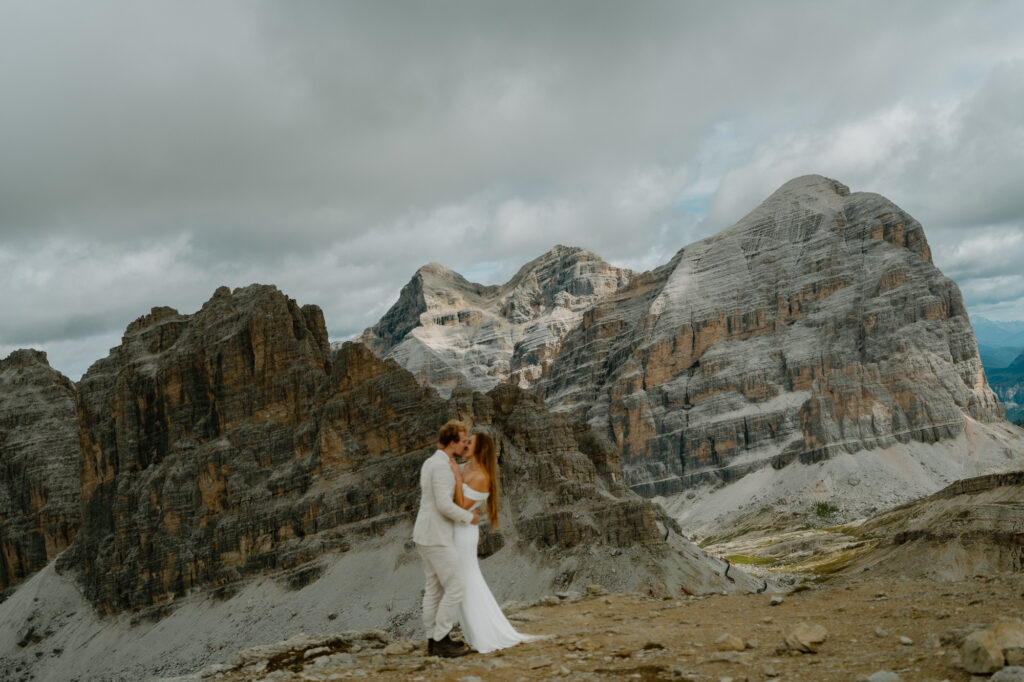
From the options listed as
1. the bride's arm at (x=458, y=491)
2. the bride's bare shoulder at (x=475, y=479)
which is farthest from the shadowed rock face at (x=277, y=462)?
the bride's arm at (x=458, y=491)

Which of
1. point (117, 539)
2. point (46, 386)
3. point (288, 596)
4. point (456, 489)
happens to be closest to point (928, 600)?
point (456, 489)

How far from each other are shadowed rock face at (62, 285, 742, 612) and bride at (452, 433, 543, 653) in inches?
2898

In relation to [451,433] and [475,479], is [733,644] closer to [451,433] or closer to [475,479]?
[475,479]

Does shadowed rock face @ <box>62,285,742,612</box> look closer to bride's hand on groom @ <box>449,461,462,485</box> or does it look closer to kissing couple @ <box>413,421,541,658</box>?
kissing couple @ <box>413,421,541,658</box>

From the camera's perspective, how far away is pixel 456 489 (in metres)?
20.6

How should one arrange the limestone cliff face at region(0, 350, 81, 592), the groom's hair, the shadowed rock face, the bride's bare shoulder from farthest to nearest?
the limestone cliff face at region(0, 350, 81, 592), the shadowed rock face, the bride's bare shoulder, the groom's hair

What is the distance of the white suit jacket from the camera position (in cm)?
2028

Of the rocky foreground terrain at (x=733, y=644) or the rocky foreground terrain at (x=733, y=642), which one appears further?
the rocky foreground terrain at (x=733, y=644)

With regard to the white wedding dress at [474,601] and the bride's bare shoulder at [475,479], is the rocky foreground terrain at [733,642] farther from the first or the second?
the bride's bare shoulder at [475,479]

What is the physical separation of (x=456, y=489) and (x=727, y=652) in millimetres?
6526

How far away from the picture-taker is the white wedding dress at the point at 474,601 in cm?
2077

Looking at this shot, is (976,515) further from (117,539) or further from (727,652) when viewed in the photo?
(117,539)

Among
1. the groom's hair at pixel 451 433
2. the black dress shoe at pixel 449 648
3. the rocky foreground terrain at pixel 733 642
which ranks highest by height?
the groom's hair at pixel 451 433

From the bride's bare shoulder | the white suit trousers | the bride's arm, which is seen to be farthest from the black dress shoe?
the bride's bare shoulder
